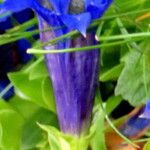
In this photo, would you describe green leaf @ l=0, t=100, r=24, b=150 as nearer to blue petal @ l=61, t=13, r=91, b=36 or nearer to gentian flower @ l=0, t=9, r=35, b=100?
gentian flower @ l=0, t=9, r=35, b=100

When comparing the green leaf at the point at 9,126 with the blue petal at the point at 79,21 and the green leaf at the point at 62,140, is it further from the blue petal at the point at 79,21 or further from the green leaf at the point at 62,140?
the blue petal at the point at 79,21

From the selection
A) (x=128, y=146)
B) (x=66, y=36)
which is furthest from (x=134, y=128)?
(x=66, y=36)

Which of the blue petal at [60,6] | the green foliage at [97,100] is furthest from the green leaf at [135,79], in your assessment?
the blue petal at [60,6]

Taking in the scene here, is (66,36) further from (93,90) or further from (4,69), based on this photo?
(4,69)

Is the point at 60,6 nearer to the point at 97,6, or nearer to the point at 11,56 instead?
the point at 97,6

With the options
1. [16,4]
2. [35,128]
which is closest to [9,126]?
[35,128]

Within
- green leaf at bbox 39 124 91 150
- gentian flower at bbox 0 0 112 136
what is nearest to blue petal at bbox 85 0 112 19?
gentian flower at bbox 0 0 112 136

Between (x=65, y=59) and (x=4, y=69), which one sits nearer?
(x=65, y=59)
